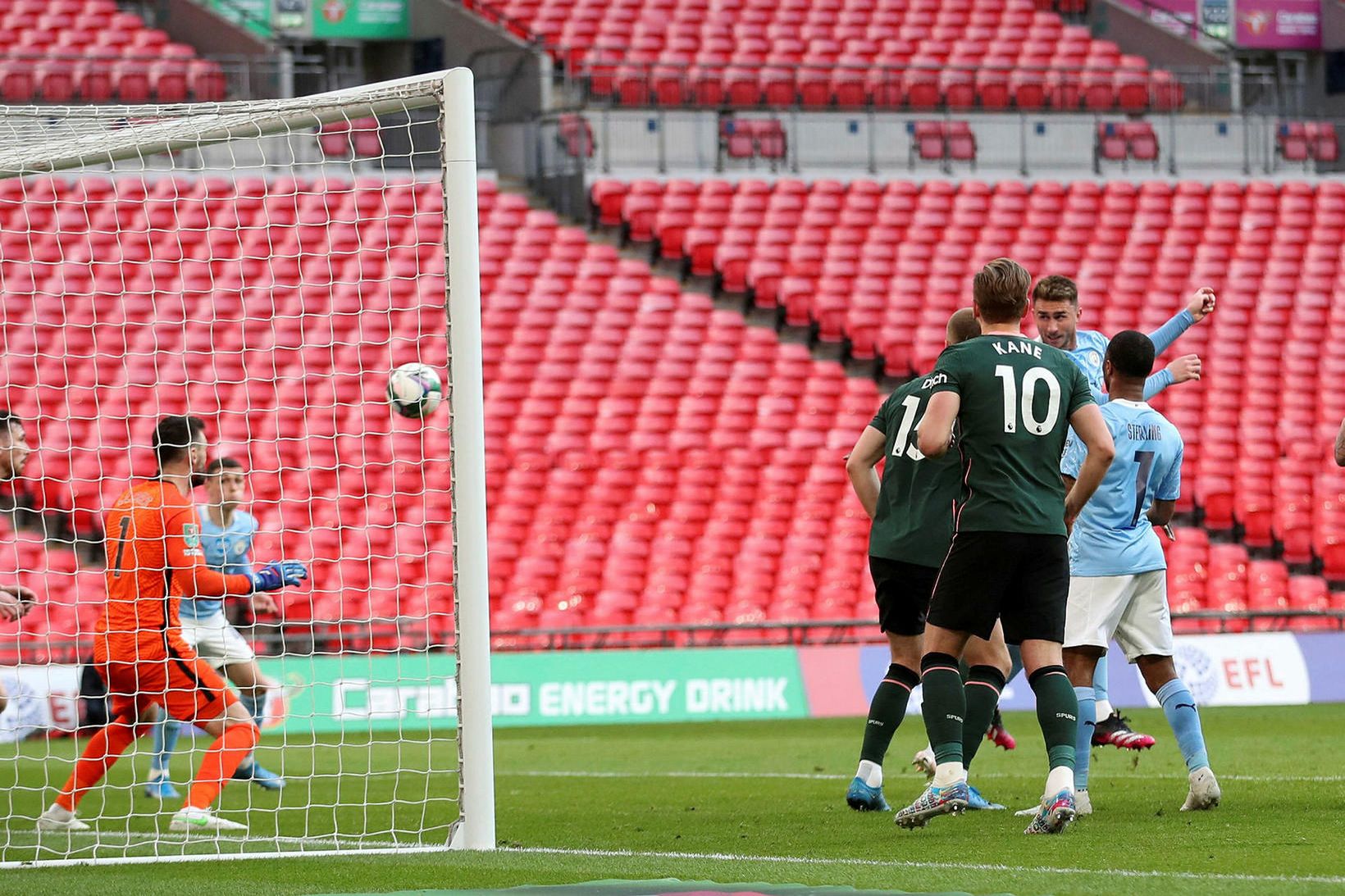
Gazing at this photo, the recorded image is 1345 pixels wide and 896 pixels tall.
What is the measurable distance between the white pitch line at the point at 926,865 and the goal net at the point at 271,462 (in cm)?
49

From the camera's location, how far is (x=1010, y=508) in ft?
20.6

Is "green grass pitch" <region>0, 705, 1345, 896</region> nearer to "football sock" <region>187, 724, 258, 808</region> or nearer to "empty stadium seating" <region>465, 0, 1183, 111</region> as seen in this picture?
"football sock" <region>187, 724, 258, 808</region>

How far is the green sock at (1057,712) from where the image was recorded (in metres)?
6.36

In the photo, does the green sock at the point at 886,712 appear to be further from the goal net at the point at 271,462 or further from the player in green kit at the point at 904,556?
the goal net at the point at 271,462

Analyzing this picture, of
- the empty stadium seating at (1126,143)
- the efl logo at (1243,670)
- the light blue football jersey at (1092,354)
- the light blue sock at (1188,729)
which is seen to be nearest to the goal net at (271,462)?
the light blue sock at (1188,729)

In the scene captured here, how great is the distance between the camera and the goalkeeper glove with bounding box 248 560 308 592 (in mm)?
7867

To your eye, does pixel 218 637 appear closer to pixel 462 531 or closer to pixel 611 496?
pixel 462 531

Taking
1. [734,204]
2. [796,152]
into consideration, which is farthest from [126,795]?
[796,152]

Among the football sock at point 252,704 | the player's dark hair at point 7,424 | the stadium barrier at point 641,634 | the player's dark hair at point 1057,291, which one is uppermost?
the player's dark hair at point 1057,291

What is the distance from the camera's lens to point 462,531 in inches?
275

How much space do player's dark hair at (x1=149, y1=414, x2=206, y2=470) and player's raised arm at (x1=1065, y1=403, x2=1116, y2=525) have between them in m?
3.43

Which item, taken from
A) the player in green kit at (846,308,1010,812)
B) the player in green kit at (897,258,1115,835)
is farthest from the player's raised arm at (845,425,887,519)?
the player in green kit at (897,258,1115,835)

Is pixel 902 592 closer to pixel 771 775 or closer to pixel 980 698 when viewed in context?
pixel 980 698

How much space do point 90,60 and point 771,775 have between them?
17.0 metres
